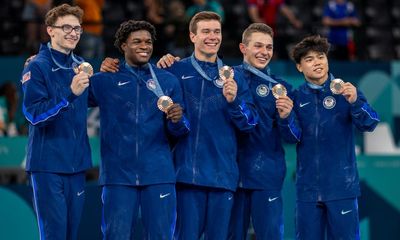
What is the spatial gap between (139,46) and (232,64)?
5.20 metres

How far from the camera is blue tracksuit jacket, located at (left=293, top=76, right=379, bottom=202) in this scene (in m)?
9.02

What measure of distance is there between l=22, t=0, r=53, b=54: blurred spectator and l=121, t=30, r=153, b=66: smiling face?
4984mm

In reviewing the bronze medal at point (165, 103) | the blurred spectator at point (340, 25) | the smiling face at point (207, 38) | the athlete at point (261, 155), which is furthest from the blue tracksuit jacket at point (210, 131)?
the blurred spectator at point (340, 25)

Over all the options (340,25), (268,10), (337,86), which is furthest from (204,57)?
(340,25)

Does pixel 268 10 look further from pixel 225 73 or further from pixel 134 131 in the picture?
pixel 134 131

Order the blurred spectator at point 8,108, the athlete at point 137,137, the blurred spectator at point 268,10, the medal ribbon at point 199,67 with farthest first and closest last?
the blurred spectator at point 268,10
the blurred spectator at point 8,108
the medal ribbon at point 199,67
the athlete at point 137,137

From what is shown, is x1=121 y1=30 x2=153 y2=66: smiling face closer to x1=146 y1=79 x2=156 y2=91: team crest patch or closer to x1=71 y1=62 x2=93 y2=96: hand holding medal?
x1=146 y1=79 x2=156 y2=91: team crest patch

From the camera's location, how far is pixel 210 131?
8.69m

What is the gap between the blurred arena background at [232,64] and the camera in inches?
426

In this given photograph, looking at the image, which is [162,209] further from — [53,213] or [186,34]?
[186,34]

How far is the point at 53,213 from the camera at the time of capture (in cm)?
830

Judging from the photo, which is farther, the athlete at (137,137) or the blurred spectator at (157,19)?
the blurred spectator at (157,19)

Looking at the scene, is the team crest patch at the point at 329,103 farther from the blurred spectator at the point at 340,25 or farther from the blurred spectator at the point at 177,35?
the blurred spectator at the point at 340,25

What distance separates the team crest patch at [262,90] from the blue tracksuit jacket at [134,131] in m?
0.83
